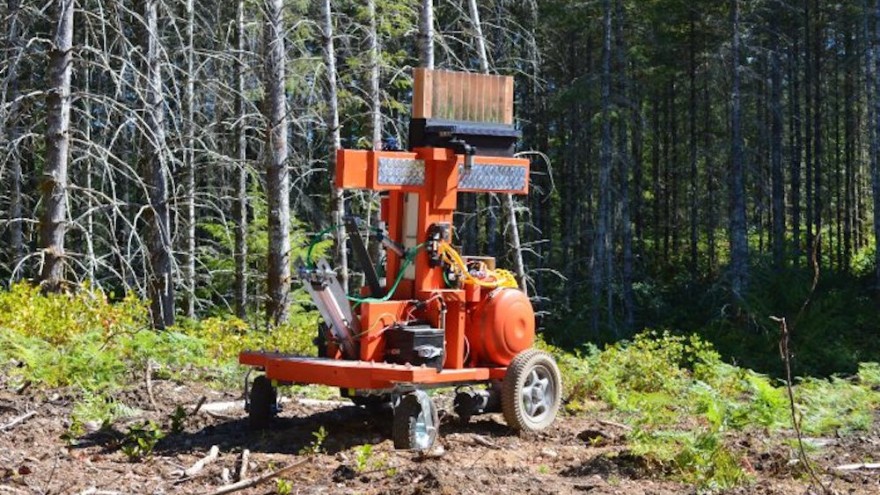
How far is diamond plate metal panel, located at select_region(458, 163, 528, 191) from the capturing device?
375 inches

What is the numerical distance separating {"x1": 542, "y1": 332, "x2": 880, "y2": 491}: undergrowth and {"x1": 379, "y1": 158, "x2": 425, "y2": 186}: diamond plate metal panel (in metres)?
2.69

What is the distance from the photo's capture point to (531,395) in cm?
971

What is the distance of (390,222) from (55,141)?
5094mm

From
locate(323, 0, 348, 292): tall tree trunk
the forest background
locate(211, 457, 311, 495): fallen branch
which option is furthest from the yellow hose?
locate(323, 0, 348, 292): tall tree trunk

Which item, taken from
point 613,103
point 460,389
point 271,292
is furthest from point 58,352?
point 613,103

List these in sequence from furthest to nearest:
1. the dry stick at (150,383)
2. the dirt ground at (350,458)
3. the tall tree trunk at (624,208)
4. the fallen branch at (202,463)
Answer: the tall tree trunk at (624,208)
the dry stick at (150,383)
the fallen branch at (202,463)
the dirt ground at (350,458)

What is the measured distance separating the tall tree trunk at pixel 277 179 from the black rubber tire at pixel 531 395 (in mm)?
7506

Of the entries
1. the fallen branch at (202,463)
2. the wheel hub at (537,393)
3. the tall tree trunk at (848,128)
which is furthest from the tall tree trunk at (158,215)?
the tall tree trunk at (848,128)

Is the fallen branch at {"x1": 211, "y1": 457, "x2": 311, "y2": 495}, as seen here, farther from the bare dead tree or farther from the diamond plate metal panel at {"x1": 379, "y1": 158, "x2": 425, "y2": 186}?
the bare dead tree

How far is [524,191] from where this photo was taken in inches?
395

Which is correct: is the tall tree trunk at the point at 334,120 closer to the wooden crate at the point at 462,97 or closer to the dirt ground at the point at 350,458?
the wooden crate at the point at 462,97

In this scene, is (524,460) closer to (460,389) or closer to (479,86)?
(460,389)

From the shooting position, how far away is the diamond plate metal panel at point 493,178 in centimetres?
953

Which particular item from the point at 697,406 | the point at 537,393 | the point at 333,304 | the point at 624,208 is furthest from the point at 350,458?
the point at 624,208
